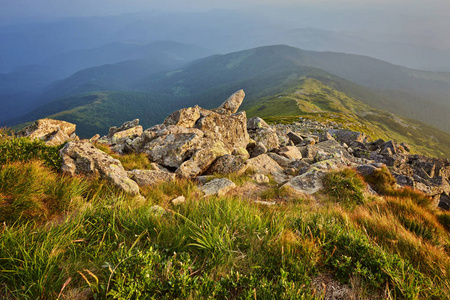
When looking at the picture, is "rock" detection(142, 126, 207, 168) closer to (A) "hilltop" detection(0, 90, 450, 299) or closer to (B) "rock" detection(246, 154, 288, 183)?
(B) "rock" detection(246, 154, 288, 183)

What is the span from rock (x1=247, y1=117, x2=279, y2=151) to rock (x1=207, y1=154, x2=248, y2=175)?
341 inches

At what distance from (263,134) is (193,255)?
1946 cm

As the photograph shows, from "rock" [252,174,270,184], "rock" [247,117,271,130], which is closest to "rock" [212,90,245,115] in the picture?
"rock" [247,117,271,130]

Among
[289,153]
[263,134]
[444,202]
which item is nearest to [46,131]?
[263,134]

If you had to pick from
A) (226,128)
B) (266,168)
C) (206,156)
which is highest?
(206,156)

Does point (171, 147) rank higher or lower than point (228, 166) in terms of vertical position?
higher

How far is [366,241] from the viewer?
12.3 feet

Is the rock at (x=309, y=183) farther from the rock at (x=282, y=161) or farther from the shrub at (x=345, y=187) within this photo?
the rock at (x=282, y=161)

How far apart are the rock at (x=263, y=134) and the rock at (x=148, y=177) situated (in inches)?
492

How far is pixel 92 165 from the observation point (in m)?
8.14

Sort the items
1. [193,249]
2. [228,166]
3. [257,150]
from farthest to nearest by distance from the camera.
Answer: [257,150] → [228,166] → [193,249]

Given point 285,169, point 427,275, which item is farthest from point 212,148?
point 427,275

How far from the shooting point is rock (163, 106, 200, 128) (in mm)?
19234

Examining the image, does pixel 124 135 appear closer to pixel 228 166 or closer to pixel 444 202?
pixel 228 166
